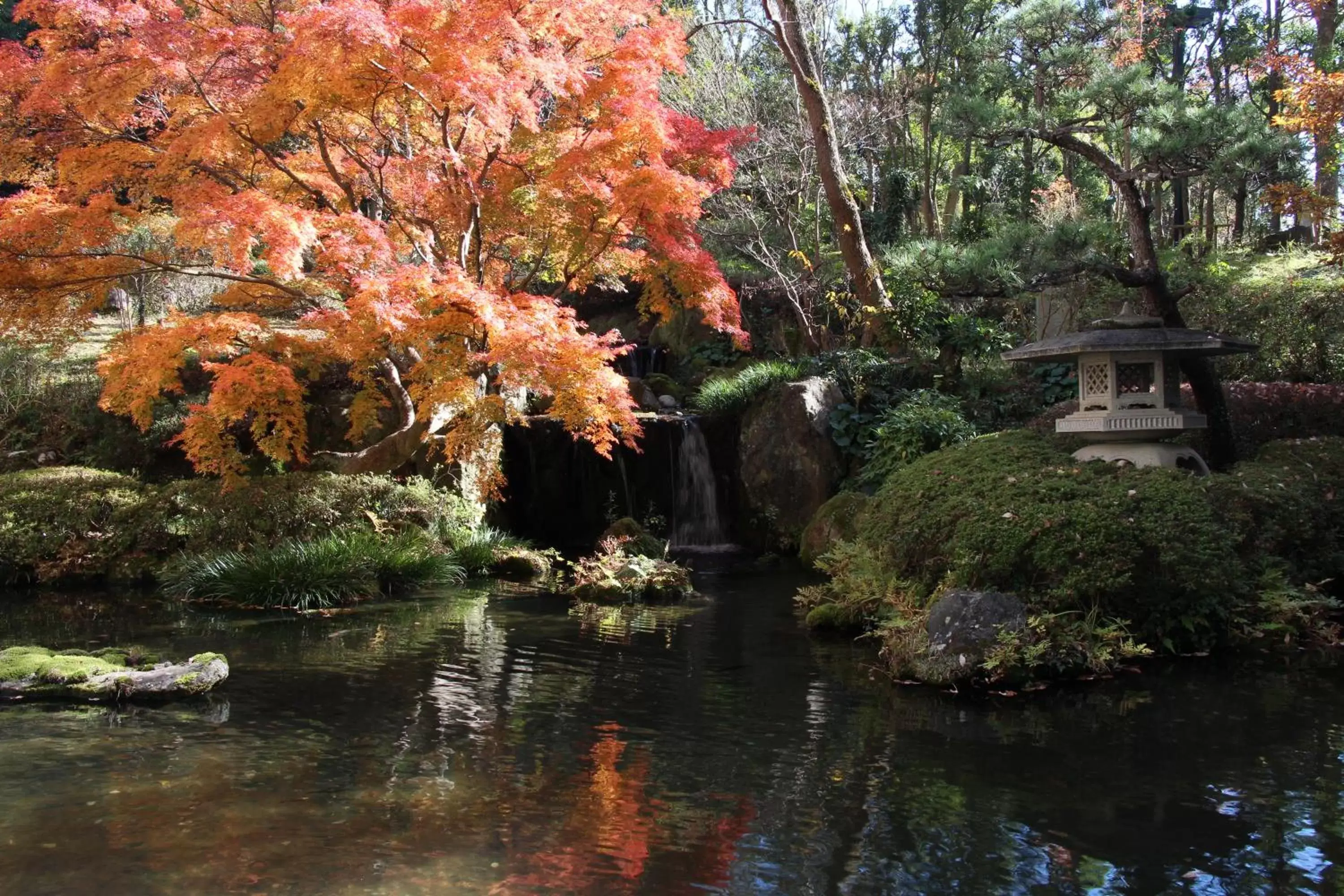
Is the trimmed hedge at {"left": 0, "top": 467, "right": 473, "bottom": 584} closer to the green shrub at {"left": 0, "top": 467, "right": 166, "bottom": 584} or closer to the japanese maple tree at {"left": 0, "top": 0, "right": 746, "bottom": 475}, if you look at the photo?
the green shrub at {"left": 0, "top": 467, "right": 166, "bottom": 584}

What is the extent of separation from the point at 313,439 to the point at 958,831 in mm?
13955

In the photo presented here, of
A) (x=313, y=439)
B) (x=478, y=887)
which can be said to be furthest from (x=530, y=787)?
(x=313, y=439)

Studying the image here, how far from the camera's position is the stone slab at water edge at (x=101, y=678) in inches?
269

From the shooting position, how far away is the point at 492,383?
1288 centimetres

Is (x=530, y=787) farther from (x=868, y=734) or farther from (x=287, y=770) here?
(x=868, y=734)

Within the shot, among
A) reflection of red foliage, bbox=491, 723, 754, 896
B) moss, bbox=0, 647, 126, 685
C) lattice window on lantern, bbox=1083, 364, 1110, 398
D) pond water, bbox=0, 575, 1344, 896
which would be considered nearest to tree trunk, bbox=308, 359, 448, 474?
pond water, bbox=0, 575, 1344, 896

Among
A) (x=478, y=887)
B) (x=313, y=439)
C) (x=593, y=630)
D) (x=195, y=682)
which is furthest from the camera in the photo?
(x=313, y=439)

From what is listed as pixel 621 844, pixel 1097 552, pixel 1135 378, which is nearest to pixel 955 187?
pixel 1135 378

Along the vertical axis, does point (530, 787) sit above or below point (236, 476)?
below

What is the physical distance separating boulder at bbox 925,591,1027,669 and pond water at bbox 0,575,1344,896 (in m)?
0.31

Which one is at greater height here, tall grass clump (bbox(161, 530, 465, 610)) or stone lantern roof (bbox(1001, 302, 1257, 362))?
stone lantern roof (bbox(1001, 302, 1257, 362))

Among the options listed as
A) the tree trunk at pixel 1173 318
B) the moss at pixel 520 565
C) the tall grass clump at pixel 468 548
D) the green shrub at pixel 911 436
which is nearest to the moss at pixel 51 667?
the tall grass clump at pixel 468 548

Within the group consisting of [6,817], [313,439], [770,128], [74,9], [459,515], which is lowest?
[6,817]

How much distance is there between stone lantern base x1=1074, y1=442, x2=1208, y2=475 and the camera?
9055 millimetres
